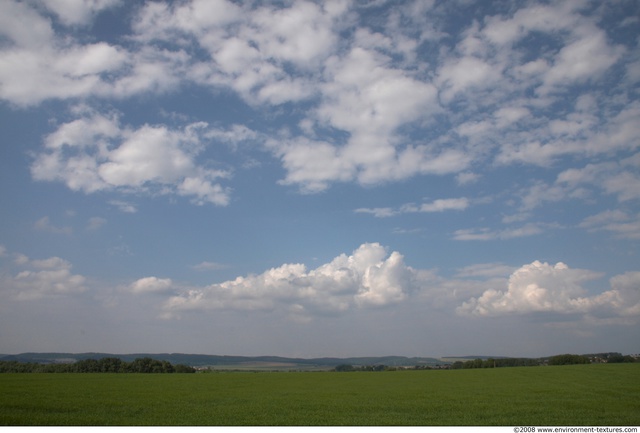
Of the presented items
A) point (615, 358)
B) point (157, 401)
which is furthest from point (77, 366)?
point (615, 358)

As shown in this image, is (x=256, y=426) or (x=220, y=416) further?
(x=220, y=416)

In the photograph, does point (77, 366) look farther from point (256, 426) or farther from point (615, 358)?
point (615, 358)

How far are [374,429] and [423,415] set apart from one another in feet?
22.7

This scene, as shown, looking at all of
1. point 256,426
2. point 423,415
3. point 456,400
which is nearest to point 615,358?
point 456,400

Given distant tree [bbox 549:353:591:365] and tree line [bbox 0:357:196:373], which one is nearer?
tree line [bbox 0:357:196:373]

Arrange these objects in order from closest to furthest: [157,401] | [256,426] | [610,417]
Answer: [256,426], [610,417], [157,401]

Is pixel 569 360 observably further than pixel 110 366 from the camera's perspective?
Yes

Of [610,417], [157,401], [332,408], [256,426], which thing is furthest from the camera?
[157,401]

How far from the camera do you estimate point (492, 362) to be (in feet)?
424

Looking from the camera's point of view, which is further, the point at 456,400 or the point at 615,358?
the point at 615,358

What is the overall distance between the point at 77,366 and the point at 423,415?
109145mm

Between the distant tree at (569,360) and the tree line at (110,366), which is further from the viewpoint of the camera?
the distant tree at (569,360)

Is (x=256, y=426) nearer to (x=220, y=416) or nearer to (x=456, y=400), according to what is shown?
(x=220, y=416)

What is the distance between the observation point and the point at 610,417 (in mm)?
25719
